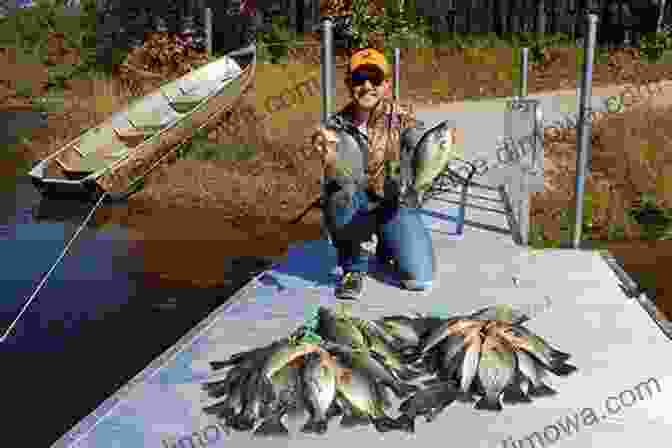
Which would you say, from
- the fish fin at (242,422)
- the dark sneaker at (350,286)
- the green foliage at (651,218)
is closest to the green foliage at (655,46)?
the green foliage at (651,218)

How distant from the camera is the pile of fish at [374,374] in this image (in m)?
3.74

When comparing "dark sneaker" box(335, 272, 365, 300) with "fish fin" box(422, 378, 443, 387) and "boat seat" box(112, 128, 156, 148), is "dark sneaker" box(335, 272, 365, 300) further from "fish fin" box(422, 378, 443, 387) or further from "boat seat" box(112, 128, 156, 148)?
"boat seat" box(112, 128, 156, 148)

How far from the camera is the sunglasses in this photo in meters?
5.12

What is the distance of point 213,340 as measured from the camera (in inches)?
186

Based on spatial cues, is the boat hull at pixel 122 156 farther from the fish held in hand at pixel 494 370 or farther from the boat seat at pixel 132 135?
the fish held in hand at pixel 494 370

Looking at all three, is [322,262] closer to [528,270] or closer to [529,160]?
[528,270]

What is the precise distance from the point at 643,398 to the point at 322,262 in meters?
2.91

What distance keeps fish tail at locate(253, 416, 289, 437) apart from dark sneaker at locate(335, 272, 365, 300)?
164 cm

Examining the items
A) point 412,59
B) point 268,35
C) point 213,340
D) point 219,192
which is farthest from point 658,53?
point 213,340

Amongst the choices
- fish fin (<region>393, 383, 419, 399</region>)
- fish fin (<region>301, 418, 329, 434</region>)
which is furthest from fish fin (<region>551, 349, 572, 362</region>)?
fish fin (<region>301, 418, 329, 434</region>)

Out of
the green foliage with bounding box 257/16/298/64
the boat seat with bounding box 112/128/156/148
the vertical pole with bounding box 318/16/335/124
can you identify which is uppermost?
the vertical pole with bounding box 318/16/335/124

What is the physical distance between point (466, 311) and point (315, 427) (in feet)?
5.52

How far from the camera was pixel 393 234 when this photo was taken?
5387 mm

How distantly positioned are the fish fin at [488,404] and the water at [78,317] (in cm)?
285
